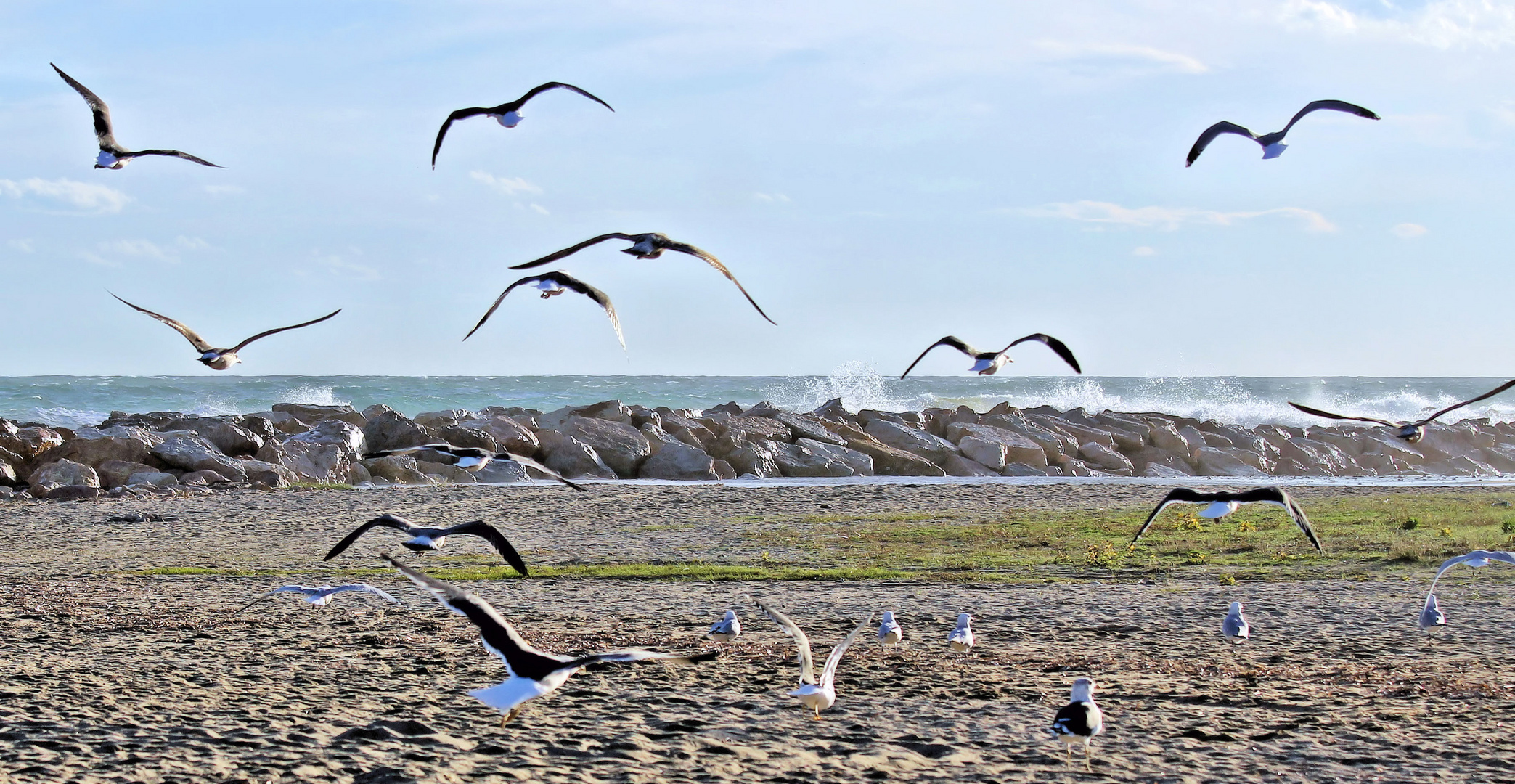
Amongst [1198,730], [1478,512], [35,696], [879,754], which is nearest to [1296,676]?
[1198,730]

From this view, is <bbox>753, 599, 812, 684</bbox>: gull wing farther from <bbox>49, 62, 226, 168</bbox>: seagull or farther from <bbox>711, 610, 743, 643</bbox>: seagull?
<bbox>49, 62, 226, 168</bbox>: seagull

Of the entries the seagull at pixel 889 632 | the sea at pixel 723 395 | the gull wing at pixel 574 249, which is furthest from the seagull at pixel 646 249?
the sea at pixel 723 395

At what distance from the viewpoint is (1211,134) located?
8523mm

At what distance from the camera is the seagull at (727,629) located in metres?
8.09

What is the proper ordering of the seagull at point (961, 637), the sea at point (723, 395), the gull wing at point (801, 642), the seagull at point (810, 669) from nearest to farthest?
1. the gull wing at point (801, 642)
2. the seagull at point (810, 669)
3. the seagull at point (961, 637)
4. the sea at point (723, 395)

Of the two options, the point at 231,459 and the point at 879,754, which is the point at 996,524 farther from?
the point at 231,459

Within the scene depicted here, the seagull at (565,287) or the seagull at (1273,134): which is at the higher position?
the seagull at (1273,134)

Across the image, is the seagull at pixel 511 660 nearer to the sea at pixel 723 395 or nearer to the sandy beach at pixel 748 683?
the sandy beach at pixel 748 683

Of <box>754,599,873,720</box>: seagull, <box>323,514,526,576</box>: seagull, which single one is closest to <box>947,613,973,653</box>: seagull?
<box>754,599,873,720</box>: seagull

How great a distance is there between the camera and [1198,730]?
6.00 metres

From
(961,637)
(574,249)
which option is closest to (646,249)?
(574,249)

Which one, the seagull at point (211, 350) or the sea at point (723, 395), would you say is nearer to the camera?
the seagull at point (211, 350)

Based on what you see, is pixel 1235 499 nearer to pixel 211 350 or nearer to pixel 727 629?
pixel 727 629

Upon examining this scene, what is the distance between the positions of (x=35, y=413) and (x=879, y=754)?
43.9 metres
